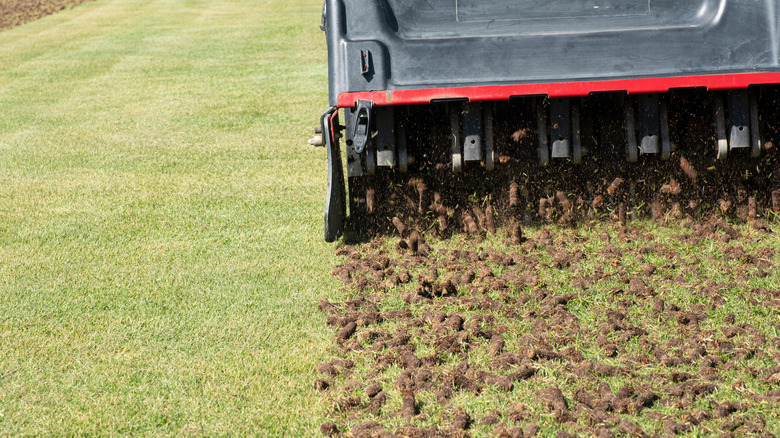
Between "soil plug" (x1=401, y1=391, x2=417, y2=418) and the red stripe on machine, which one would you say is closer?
"soil plug" (x1=401, y1=391, x2=417, y2=418)

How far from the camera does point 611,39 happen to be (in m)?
4.66

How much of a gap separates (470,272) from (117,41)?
1255 cm

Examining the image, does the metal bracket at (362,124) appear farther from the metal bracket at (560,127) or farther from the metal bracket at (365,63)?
the metal bracket at (560,127)

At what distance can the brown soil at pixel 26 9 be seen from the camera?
19.0 meters

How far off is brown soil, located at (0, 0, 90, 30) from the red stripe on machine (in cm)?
1617

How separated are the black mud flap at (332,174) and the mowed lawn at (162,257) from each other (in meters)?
0.22

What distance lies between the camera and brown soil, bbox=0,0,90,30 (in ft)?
62.4

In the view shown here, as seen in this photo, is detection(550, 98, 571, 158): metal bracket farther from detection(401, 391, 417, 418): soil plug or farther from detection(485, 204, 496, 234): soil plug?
detection(401, 391, 417, 418): soil plug

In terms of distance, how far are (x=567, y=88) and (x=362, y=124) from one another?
46.0 inches

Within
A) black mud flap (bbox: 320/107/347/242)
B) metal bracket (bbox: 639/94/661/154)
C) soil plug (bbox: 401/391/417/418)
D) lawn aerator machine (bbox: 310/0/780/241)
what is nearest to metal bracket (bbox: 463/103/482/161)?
lawn aerator machine (bbox: 310/0/780/241)

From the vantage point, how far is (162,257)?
5.00m

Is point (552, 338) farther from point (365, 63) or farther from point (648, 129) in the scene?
point (365, 63)

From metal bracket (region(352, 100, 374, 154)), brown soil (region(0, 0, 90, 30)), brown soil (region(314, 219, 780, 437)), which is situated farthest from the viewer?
brown soil (region(0, 0, 90, 30))

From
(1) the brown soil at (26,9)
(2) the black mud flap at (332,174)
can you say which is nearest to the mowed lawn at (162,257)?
(2) the black mud flap at (332,174)
